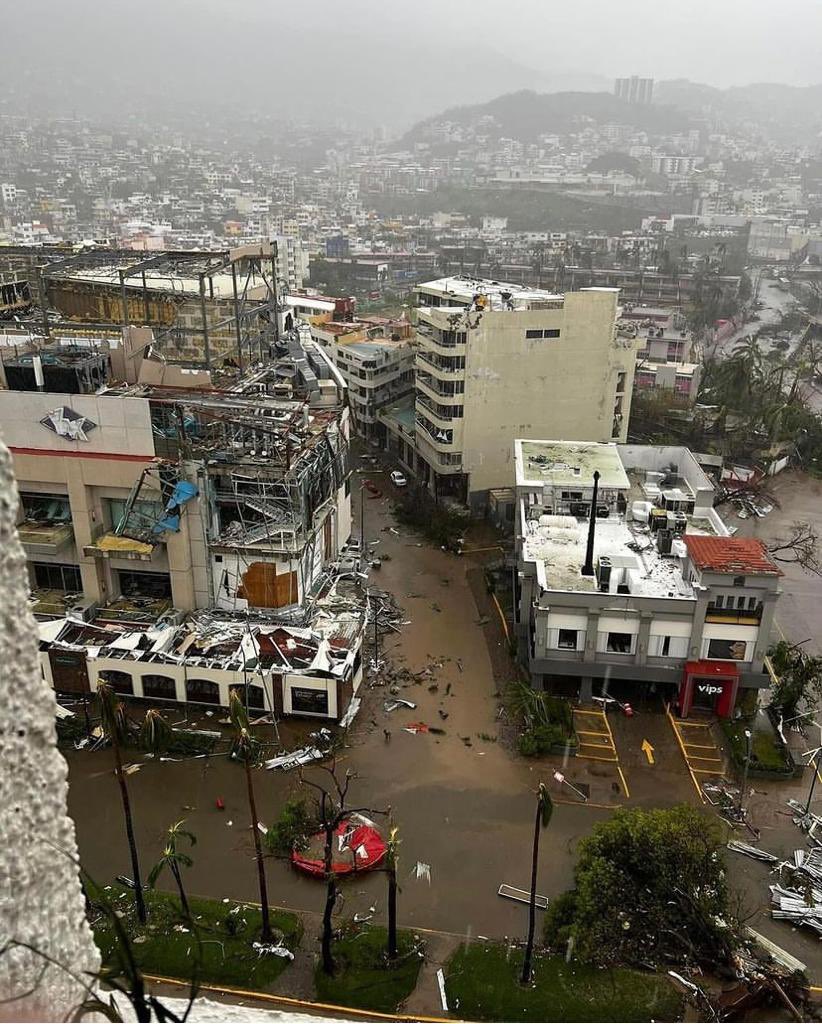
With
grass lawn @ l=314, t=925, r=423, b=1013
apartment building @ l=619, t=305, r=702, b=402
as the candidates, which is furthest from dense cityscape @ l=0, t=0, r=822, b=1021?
apartment building @ l=619, t=305, r=702, b=402

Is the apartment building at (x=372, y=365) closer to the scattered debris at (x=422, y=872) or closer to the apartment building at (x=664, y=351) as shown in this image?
the apartment building at (x=664, y=351)

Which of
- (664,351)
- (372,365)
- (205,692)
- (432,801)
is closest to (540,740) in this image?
(432,801)

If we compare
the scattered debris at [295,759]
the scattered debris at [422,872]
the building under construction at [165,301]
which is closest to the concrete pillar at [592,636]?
the scattered debris at [422,872]

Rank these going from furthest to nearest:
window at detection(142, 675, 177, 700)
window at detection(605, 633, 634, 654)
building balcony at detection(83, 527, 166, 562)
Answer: building balcony at detection(83, 527, 166, 562), window at detection(142, 675, 177, 700), window at detection(605, 633, 634, 654)

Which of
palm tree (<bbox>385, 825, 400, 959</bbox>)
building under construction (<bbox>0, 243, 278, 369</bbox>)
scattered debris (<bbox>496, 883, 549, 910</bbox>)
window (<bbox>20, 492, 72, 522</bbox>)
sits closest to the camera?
palm tree (<bbox>385, 825, 400, 959</bbox>)

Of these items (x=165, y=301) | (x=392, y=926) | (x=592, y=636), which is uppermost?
(x=165, y=301)

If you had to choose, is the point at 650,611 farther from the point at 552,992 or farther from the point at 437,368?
the point at 437,368

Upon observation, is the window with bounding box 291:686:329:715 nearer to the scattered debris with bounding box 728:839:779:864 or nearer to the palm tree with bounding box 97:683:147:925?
the palm tree with bounding box 97:683:147:925
